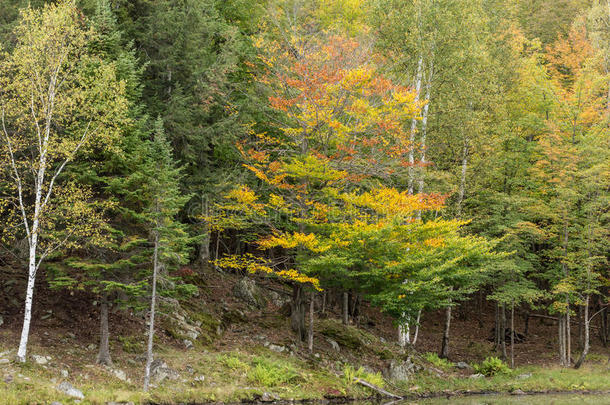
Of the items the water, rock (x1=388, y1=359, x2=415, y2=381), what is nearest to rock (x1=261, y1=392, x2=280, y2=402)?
the water

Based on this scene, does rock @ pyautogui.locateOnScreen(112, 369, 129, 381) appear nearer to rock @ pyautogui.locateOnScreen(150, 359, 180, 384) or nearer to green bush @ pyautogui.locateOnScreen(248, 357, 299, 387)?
rock @ pyautogui.locateOnScreen(150, 359, 180, 384)

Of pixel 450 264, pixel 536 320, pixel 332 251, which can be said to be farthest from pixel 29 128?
pixel 536 320

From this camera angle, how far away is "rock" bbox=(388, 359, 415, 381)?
66.8 feet

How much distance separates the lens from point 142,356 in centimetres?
1614

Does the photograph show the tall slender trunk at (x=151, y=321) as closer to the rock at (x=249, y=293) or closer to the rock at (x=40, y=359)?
the rock at (x=40, y=359)

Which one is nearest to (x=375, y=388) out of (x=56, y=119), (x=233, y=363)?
(x=233, y=363)

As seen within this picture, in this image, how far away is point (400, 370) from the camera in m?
20.6

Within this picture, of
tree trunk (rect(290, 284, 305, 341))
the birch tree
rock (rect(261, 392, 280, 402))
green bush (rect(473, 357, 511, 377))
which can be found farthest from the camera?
green bush (rect(473, 357, 511, 377))

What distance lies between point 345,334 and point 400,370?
10.5 ft

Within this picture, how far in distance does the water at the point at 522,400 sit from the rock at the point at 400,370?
5.71ft

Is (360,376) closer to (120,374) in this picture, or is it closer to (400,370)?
(400,370)

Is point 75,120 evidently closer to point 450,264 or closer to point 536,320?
point 450,264

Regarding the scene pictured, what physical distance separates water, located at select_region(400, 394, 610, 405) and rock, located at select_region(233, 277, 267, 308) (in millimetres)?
→ 8261

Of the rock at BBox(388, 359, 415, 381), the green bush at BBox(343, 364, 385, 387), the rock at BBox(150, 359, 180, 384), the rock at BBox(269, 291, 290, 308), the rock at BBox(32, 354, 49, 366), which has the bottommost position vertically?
the rock at BBox(388, 359, 415, 381)
